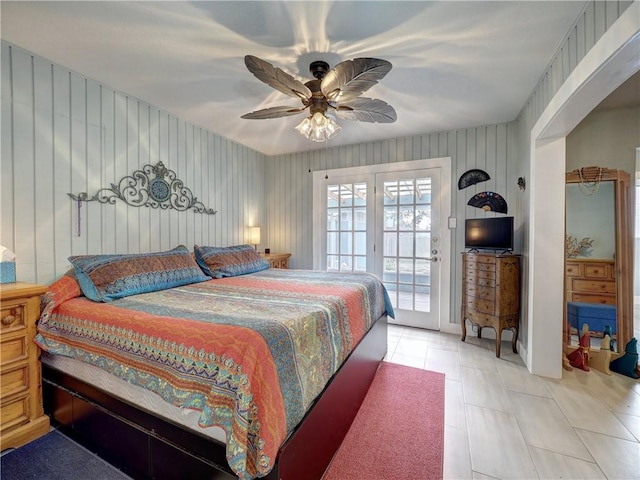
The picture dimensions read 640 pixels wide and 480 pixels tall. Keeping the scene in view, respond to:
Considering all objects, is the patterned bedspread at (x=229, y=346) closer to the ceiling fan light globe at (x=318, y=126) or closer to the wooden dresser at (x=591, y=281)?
the ceiling fan light globe at (x=318, y=126)

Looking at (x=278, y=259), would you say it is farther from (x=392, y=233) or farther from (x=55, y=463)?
(x=55, y=463)

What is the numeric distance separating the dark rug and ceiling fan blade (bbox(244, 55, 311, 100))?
7.87 feet

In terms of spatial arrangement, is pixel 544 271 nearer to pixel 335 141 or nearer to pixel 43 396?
pixel 335 141

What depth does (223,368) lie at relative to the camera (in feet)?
3.63

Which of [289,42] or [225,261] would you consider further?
[225,261]

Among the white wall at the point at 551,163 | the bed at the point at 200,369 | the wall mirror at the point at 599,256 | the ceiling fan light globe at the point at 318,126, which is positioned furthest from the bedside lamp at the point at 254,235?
the wall mirror at the point at 599,256

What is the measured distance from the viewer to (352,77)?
5.54ft

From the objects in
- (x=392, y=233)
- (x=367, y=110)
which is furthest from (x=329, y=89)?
(x=392, y=233)

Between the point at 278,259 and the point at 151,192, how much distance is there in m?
1.95

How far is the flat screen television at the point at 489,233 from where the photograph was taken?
118 inches

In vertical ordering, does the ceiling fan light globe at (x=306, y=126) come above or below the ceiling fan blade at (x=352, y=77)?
below

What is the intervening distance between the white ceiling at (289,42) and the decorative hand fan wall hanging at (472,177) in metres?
0.83

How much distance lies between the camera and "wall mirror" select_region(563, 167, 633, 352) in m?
2.71

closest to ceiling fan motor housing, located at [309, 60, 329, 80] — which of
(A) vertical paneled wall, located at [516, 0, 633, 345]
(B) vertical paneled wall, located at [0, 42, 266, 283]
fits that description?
(A) vertical paneled wall, located at [516, 0, 633, 345]
